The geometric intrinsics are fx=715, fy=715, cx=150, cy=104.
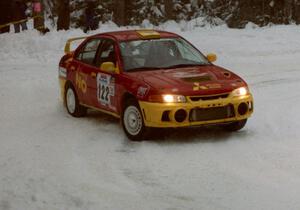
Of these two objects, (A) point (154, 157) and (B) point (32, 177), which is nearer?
(B) point (32, 177)

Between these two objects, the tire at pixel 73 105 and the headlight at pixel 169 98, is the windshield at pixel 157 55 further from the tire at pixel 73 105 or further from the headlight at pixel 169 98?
the tire at pixel 73 105

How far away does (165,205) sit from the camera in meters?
7.07

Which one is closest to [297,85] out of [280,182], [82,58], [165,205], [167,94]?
[82,58]

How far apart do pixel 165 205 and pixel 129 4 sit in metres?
38.5

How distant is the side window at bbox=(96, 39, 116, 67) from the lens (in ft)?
36.7

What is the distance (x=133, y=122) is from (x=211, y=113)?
1.13 metres

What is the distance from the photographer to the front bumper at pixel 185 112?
9.69 meters

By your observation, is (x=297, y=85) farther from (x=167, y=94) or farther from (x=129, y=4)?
(x=129, y=4)

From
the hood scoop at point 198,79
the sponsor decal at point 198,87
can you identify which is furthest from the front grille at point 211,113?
the hood scoop at point 198,79

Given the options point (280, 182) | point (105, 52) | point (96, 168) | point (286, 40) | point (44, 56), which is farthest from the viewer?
point (286, 40)

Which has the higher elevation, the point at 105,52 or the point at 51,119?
the point at 105,52

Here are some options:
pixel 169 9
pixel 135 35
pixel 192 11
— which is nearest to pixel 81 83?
pixel 135 35

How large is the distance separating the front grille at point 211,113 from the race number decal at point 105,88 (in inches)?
59.9

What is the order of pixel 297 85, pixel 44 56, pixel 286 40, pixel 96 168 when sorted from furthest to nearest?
pixel 286 40, pixel 44 56, pixel 297 85, pixel 96 168
